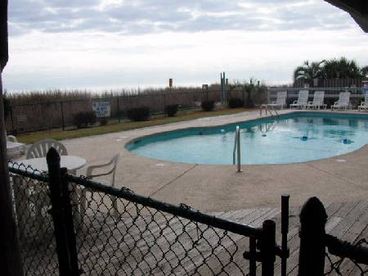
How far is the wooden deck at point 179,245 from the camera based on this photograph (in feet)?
11.1

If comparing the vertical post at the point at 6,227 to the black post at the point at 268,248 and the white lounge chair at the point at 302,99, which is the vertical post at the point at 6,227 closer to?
the black post at the point at 268,248

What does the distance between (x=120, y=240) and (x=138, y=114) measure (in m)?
14.3

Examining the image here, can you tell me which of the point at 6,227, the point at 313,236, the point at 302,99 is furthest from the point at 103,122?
the point at 313,236

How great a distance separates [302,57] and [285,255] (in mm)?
25442

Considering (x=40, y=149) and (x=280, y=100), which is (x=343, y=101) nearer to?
(x=280, y=100)

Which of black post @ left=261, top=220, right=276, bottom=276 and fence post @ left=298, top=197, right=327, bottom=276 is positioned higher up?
fence post @ left=298, top=197, right=327, bottom=276

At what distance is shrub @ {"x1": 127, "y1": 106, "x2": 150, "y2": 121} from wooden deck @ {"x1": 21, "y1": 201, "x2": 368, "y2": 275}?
44.1 feet

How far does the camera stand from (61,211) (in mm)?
2020

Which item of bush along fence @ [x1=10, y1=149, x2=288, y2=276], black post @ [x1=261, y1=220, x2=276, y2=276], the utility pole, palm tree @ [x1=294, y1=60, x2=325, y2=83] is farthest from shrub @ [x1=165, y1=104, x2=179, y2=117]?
black post @ [x1=261, y1=220, x2=276, y2=276]

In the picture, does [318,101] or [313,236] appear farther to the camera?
[318,101]

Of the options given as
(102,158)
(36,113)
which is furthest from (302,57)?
(102,158)

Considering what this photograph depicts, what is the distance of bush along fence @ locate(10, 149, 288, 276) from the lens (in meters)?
1.39

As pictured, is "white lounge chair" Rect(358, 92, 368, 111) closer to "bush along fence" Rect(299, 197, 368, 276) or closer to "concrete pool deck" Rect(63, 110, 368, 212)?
"concrete pool deck" Rect(63, 110, 368, 212)

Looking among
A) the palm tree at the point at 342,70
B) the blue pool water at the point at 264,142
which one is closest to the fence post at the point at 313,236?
the blue pool water at the point at 264,142
